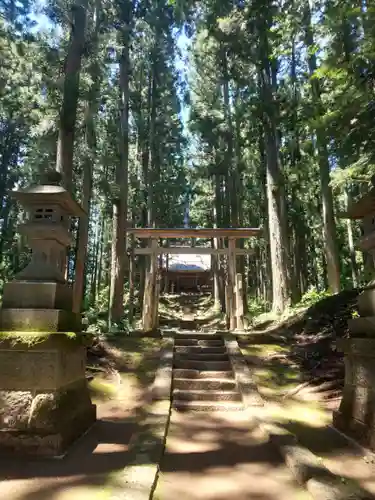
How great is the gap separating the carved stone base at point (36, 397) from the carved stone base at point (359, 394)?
3.13 metres

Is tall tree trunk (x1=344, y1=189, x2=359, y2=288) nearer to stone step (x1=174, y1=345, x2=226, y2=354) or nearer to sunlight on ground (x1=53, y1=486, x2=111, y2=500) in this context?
stone step (x1=174, y1=345, x2=226, y2=354)

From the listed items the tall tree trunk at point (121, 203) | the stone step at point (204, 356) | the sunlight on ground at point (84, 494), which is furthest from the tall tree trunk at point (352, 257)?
the sunlight on ground at point (84, 494)

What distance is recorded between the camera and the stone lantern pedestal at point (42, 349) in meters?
3.55

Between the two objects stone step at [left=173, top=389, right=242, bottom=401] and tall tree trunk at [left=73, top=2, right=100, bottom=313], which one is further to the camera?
tall tree trunk at [left=73, top=2, right=100, bottom=313]

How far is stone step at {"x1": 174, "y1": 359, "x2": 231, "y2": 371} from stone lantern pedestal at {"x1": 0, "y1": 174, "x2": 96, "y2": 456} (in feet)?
8.59

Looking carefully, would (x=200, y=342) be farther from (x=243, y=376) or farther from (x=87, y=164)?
(x=87, y=164)

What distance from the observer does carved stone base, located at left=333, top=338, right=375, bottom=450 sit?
381cm

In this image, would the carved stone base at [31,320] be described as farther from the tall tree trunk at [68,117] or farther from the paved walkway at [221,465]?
the tall tree trunk at [68,117]

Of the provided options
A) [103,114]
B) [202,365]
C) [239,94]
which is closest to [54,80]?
[103,114]

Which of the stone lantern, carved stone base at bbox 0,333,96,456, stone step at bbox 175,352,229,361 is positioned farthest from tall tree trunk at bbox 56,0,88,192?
the stone lantern

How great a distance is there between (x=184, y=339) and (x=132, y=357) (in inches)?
58.2

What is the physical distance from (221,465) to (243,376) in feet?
9.35

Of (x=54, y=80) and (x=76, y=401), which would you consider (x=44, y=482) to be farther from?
(x=54, y=80)

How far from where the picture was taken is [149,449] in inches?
142
